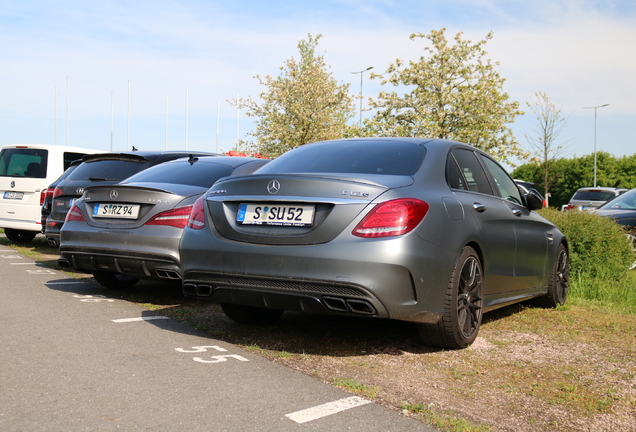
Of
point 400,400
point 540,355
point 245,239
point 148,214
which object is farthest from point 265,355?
point 148,214

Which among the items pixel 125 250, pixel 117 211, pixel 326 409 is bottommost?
pixel 326 409

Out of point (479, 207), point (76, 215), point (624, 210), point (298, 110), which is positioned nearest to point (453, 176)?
point (479, 207)

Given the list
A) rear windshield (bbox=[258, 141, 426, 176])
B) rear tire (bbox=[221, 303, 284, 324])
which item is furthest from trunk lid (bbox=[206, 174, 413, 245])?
rear tire (bbox=[221, 303, 284, 324])

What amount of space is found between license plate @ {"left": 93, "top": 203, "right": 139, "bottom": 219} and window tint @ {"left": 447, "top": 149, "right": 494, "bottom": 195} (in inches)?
125

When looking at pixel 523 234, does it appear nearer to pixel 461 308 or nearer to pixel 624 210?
pixel 461 308

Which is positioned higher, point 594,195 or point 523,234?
point 594,195

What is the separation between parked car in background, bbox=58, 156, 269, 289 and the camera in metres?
6.71

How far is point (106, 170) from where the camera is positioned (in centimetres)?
943

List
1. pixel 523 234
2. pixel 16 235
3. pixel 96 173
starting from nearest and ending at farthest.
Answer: pixel 523 234 < pixel 96 173 < pixel 16 235

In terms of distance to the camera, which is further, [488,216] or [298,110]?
[298,110]

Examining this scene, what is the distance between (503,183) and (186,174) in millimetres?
3308

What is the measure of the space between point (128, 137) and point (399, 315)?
60.5 metres

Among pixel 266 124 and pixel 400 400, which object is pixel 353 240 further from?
pixel 266 124

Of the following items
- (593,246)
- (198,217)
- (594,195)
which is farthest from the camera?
(594,195)
